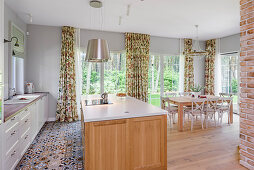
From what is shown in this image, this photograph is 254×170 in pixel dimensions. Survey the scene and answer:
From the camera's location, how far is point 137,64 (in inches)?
218

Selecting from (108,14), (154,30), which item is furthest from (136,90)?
(108,14)

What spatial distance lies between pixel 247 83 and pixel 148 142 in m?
1.62

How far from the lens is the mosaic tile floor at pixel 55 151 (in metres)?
2.51

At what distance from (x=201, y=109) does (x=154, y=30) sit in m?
2.87

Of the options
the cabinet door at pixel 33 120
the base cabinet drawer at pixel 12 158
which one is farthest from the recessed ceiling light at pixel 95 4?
the base cabinet drawer at pixel 12 158

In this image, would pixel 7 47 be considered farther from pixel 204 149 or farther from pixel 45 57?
pixel 204 149

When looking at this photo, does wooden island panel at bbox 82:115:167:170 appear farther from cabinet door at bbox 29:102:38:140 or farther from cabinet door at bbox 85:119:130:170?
cabinet door at bbox 29:102:38:140

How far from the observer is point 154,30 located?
522 cm

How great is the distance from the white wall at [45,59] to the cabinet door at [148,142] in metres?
3.64

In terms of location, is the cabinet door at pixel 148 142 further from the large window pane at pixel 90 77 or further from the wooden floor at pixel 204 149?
the large window pane at pixel 90 77

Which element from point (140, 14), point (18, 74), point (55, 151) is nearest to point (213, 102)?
point (140, 14)

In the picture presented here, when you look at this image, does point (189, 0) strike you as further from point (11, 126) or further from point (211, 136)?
point (11, 126)

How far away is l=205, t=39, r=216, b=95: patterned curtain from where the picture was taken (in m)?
6.45

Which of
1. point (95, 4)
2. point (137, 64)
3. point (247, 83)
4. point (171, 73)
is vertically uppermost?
point (95, 4)
